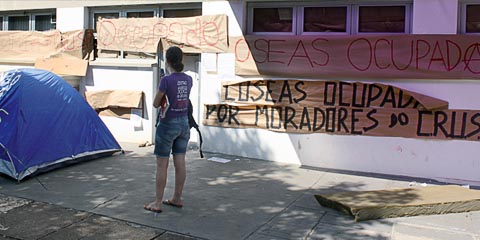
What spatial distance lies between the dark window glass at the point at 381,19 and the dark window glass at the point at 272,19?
1190 millimetres

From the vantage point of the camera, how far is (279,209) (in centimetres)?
573

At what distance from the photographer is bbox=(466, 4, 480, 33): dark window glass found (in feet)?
23.4

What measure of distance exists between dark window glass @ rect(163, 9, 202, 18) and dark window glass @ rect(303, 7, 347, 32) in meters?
2.17

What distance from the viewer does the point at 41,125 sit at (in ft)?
23.0

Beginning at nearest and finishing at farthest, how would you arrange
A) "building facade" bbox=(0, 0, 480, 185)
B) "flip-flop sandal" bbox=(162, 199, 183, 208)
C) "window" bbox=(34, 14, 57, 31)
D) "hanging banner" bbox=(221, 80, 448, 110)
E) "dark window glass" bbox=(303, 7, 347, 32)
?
"flip-flop sandal" bbox=(162, 199, 183, 208) → "building facade" bbox=(0, 0, 480, 185) → "hanging banner" bbox=(221, 80, 448, 110) → "dark window glass" bbox=(303, 7, 347, 32) → "window" bbox=(34, 14, 57, 31)

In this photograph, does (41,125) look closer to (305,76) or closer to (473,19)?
(305,76)

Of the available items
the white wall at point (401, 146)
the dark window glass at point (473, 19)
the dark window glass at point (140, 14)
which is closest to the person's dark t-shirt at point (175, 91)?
the white wall at point (401, 146)

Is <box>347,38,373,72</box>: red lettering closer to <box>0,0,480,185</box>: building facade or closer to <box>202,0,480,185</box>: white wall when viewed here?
<box>0,0,480,185</box>: building facade

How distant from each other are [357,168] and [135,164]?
11.5 ft

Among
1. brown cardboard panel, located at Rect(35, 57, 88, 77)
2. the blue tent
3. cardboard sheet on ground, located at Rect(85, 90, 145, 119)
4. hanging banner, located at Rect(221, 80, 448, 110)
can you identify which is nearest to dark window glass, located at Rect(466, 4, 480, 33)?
hanging banner, located at Rect(221, 80, 448, 110)

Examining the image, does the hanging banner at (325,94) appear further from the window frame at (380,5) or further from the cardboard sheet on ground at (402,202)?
the cardboard sheet on ground at (402,202)

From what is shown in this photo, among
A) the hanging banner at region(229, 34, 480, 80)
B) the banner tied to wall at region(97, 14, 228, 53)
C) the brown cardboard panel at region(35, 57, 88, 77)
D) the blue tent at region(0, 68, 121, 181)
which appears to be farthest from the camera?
the brown cardboard panel at region(35, 57, 88, 77)

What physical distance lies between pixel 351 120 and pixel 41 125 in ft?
15.2

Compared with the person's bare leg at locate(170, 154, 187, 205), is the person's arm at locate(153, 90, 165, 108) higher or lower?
higher
